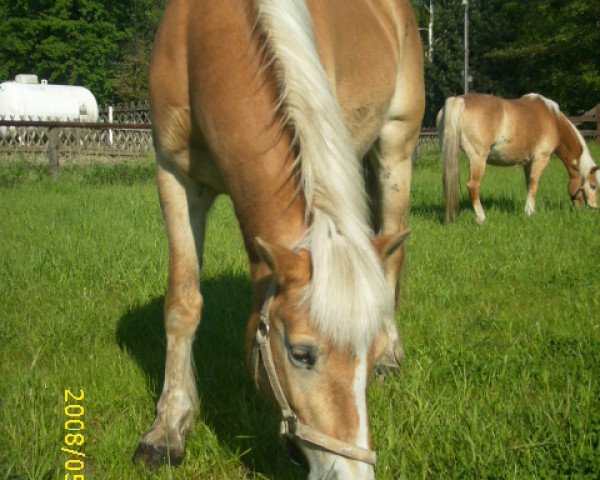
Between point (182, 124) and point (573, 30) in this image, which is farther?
point (573, 30)

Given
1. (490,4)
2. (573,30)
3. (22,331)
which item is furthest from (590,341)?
(490,4)

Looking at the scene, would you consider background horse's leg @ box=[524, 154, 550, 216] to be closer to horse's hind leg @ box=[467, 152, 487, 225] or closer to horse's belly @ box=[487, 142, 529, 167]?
horse's belly @ box=[487, 142, 529, 167]

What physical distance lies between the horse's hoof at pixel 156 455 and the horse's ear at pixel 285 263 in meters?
1.07

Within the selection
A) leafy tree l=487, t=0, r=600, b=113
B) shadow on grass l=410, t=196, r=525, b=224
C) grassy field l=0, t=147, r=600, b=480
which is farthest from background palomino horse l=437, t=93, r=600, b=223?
leafy tree l=487, t=0, r=600, b=113

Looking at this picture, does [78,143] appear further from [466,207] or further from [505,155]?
[505,155]

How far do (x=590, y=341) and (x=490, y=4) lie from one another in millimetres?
42152

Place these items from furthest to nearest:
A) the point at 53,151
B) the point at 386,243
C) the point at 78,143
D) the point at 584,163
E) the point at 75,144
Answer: the point at 75,144, the point at 78,143, the point at 53,151, the point at 584,163, the point at 386,243

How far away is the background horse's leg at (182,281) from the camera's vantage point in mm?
2976

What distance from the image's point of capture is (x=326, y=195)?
2135 millimetres

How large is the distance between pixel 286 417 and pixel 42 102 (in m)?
26.1

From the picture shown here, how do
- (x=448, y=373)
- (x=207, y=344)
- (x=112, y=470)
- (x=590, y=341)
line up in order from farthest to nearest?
(x=207, y=344), (x=590, y=341), (x=448, y=373), (x=112, y=470)

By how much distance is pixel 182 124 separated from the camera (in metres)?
2.91

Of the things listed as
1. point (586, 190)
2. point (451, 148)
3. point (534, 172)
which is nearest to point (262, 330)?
point (451, 148)

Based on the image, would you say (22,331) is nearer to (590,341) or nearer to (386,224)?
(386,224)
